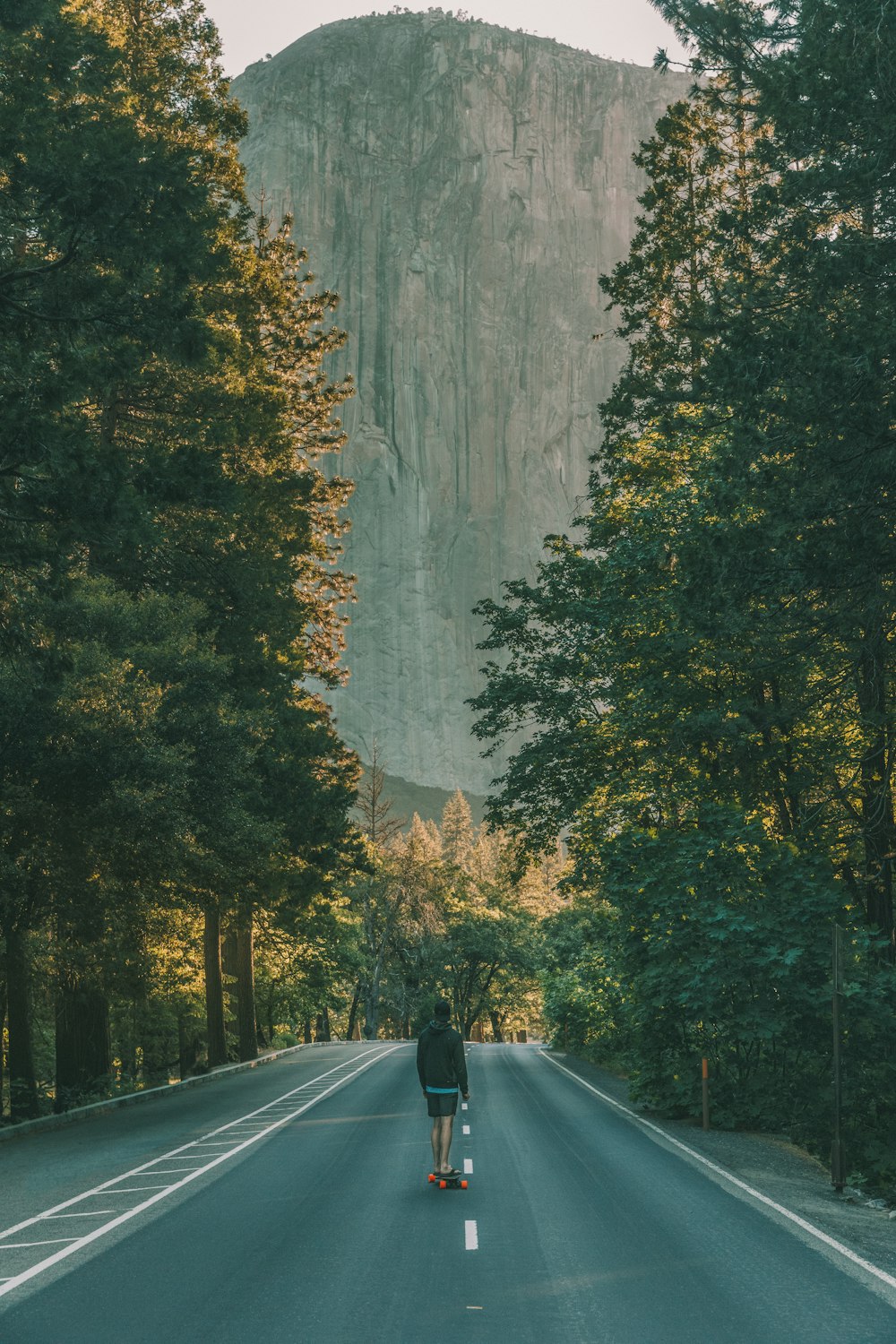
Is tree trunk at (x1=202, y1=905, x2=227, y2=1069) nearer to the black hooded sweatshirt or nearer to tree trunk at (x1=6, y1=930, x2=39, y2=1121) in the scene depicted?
Result: tree trunk at (x1=6, y1=930, x2=39, y2=1121)

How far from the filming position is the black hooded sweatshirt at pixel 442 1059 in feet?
44.4

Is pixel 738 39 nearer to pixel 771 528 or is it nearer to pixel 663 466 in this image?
pixel 771 528

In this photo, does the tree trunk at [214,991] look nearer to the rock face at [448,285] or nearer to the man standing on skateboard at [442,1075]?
the man standing on skateboard at [442,1075]

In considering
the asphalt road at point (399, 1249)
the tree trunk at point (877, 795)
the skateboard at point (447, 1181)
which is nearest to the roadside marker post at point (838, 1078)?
the asphalt road at point (399, 1249)

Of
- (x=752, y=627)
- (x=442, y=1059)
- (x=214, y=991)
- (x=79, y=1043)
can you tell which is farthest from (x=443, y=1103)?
(x=214, y=991)

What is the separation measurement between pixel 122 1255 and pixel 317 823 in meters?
20.2

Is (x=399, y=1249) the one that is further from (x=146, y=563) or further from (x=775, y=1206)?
(x=146, y=563)

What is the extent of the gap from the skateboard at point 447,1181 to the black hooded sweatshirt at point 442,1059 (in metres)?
1.01

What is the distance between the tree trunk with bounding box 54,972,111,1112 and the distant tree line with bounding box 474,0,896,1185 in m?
9.83

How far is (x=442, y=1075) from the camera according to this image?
13.5 m

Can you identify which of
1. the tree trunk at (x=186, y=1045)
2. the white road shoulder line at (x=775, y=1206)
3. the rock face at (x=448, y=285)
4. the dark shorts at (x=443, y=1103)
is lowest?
the tree trunk at (x=186, y=1045)

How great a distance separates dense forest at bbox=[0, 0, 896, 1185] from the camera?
569 inches

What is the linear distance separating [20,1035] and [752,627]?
15.4 meters

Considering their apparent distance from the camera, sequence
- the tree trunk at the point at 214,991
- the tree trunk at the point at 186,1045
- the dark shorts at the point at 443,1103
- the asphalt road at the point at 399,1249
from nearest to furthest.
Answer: the asphalt road at the point at 399,1249 → the dark shorts at the point at 443,1103 → the tree trunk at the point at 214,991 → the tree trunk at the point at 186,1045
